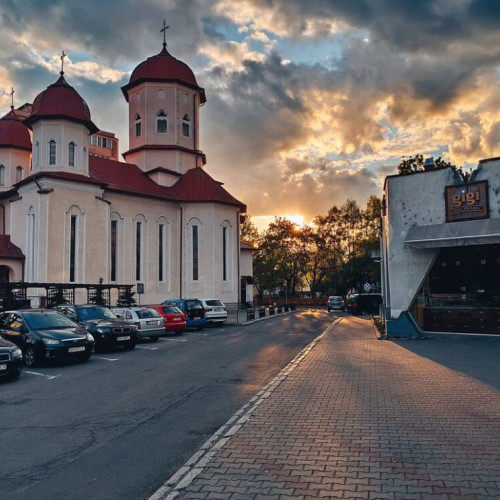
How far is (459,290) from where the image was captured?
18.5 m

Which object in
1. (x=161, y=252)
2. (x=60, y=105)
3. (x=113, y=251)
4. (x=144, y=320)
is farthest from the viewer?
(x=161, y=252)

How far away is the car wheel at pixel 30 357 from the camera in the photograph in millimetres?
13180

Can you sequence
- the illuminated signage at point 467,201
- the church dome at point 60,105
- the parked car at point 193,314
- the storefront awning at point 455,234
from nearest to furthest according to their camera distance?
the storefront awning at point 455,234
the illuminated signage at point 467,201
the parked car at point 193,314
the church dome at point 60,105

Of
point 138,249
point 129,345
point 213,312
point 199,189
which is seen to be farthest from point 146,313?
point 199,189

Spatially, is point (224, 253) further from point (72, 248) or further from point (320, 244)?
point (320, 244)

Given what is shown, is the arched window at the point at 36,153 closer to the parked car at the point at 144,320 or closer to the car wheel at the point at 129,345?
the parked car at the point at 144,320

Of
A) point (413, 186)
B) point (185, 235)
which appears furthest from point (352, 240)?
point (413, 186)

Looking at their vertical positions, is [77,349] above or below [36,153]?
below

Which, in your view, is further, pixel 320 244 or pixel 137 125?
pixel 320 244

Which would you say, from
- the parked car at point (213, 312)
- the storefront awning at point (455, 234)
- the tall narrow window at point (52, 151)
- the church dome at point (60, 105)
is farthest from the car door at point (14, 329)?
the church dome at point (60, 105)

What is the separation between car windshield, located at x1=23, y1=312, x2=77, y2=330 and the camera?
14.0 meters

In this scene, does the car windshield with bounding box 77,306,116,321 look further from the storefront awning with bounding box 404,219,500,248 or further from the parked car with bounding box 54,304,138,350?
the storefront awning with bounding box 404,219,500,248

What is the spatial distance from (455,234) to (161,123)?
36938 mm

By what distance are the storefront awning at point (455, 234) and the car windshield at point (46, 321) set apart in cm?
1206
